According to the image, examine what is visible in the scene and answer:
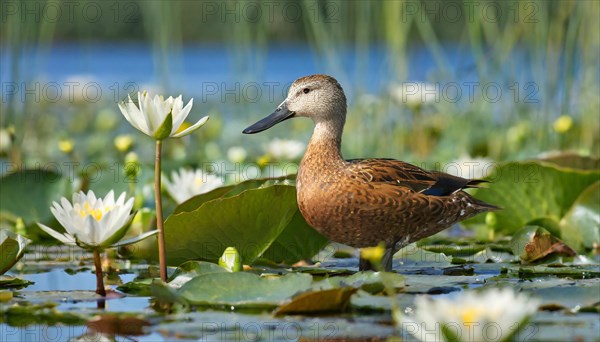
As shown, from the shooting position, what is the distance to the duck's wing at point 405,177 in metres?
4.96

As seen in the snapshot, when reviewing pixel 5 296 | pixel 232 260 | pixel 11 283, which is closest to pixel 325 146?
pixel 232 260

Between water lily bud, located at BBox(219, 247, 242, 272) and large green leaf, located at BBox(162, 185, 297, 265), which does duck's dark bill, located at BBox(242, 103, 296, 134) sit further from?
water lily bud, located at BBox(219, 247, 242, 272)

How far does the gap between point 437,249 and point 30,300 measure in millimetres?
2422

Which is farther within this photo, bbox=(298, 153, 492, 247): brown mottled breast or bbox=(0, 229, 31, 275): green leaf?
bbox=(298, 153, 492, 247): brown mottled breast

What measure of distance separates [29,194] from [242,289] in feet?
8.06

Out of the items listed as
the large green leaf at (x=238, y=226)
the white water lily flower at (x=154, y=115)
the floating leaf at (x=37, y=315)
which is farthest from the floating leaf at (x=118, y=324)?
the large green leaf at (x=238, y=226)

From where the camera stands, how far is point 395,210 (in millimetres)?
4848

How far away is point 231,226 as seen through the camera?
470cm

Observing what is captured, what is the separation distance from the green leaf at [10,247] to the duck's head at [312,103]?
148 cm

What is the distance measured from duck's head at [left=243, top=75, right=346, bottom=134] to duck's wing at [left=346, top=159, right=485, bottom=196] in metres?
0.35

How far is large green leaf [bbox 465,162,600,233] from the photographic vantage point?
554cm

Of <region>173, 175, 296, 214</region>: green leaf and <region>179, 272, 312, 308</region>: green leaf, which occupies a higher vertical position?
<region>173, 175, 296, 214</region>: green leaf

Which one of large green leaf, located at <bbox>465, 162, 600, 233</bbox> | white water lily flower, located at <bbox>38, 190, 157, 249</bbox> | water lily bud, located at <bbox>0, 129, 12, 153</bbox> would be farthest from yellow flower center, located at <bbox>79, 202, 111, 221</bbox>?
water lily bud, located at <bbox>0, 129, 12, 153</bbox>

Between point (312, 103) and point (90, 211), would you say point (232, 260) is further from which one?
point (312, 103)
